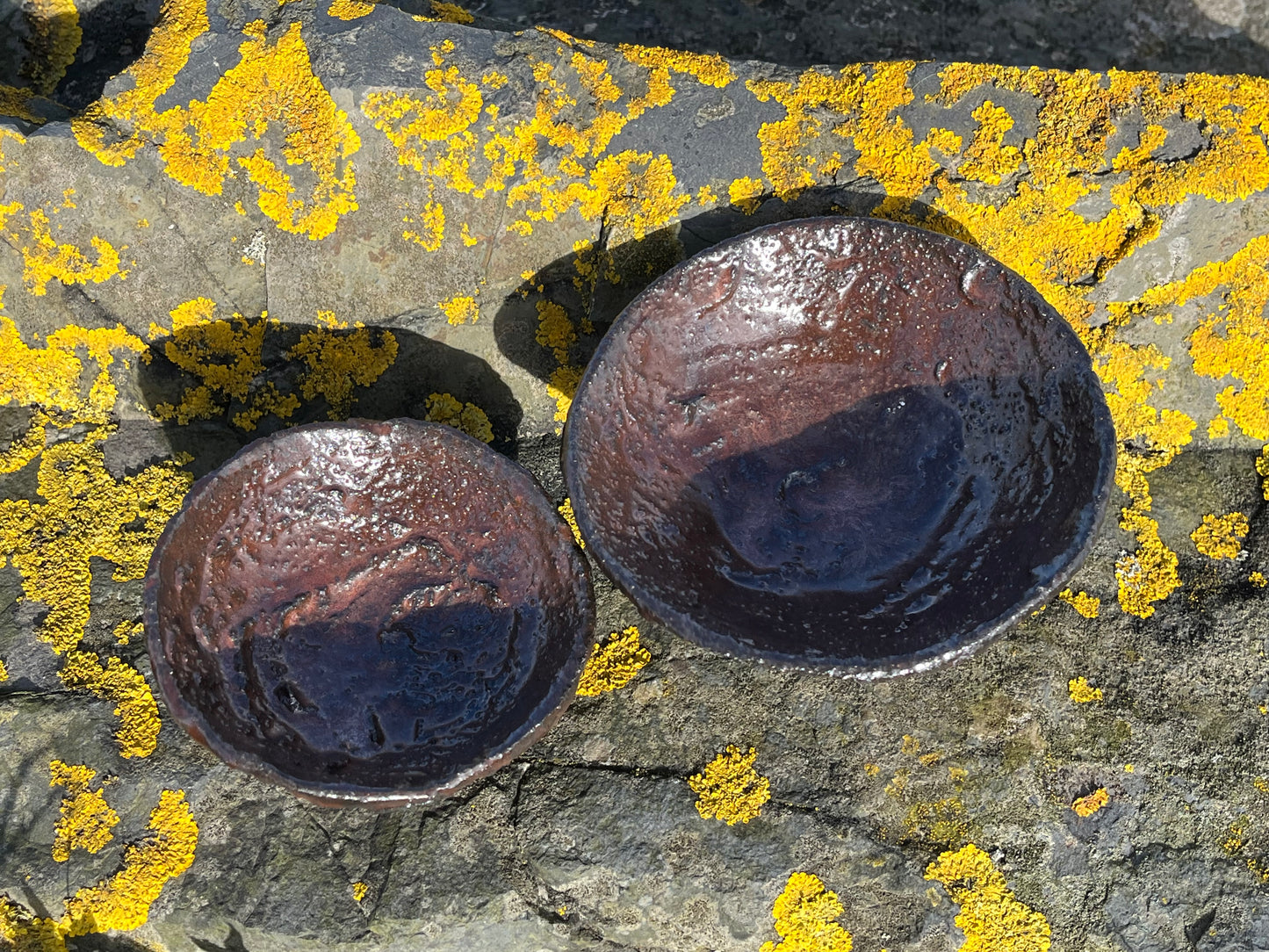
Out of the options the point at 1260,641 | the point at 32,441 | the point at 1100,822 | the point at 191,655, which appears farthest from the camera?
the point at 32,441

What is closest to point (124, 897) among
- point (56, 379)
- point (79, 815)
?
point (79, 815)

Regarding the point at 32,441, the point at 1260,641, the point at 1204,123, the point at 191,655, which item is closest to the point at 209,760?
the point at 191,655

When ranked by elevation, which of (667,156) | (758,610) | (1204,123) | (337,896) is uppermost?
(1204,123)

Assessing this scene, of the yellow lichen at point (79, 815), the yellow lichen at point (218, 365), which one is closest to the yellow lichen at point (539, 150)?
the yellow lichen at point (218, 365)

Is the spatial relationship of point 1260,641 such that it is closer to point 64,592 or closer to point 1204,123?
point 1204,123

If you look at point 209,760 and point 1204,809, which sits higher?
point 1204,809

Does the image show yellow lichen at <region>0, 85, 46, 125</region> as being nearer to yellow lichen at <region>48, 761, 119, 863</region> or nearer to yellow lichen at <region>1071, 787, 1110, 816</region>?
yellow lichen at <region>48, 761, 119, 863</region>

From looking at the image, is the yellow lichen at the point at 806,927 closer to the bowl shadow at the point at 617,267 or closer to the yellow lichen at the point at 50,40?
the bowl shadow at the point at 617,267

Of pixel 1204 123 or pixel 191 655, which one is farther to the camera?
pixel 1204 123

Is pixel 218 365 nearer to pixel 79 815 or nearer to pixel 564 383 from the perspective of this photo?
pixel 564 383
